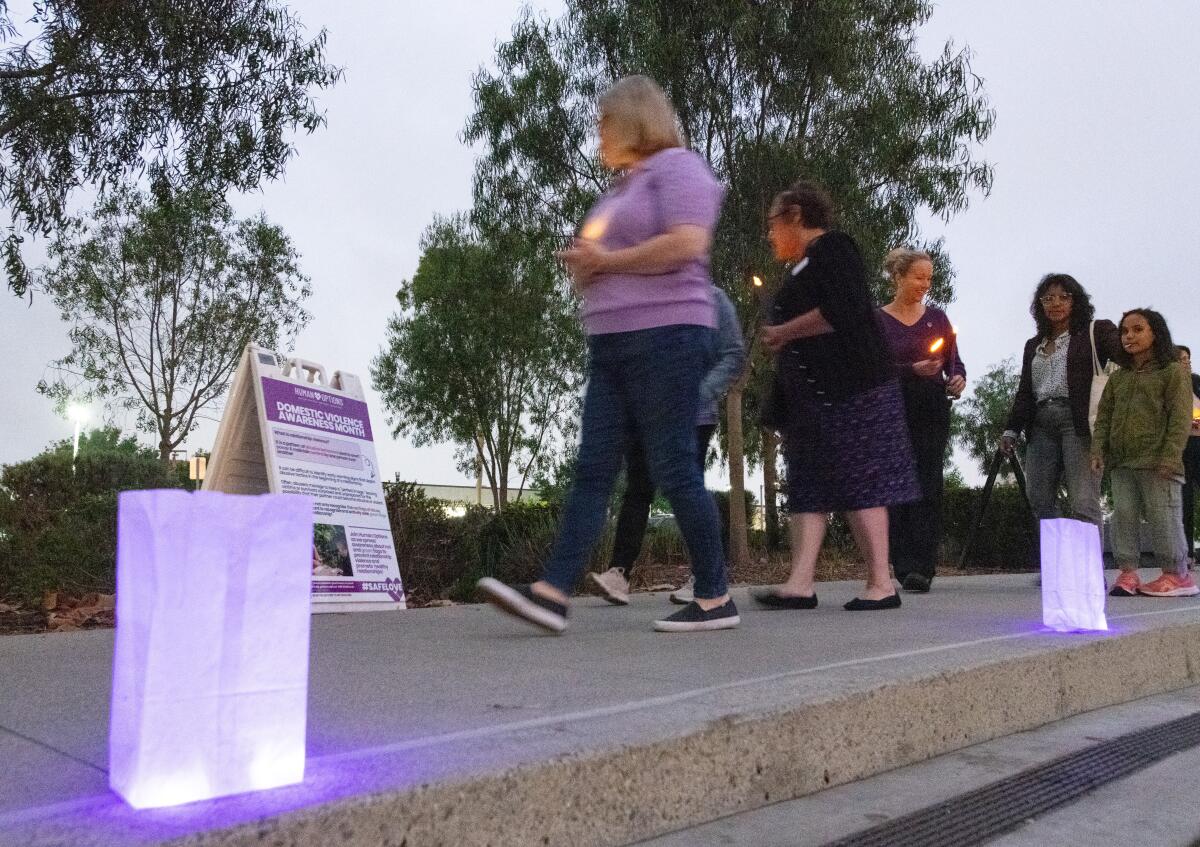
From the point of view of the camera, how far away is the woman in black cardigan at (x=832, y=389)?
4859 mm

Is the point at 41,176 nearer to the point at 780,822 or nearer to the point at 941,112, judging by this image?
the point at 780,822

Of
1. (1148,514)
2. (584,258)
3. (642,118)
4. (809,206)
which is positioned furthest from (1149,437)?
(584,258)

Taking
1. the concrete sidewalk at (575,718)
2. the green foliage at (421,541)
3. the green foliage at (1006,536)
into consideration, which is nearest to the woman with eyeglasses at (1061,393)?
the concrete sidewalk at (575,718)

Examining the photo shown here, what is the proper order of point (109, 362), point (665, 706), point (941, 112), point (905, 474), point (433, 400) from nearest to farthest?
point (665, 706)
point (905, 474)
point (941, 112)
point (109, 362)
point (433, 400)

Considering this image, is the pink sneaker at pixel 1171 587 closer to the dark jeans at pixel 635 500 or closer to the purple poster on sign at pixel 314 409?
the dark jeans at pixel 635 500

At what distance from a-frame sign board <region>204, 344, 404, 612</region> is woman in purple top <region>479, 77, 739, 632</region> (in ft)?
6.56

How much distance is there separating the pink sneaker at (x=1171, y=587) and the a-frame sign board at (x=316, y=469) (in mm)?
4562

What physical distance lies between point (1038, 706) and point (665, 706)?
1655 mm

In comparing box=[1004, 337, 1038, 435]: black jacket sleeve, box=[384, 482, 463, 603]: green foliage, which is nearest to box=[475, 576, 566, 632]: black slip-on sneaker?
box=[1004, 337, 1038, 435]: black jacket sleeve

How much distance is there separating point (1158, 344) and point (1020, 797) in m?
4.70

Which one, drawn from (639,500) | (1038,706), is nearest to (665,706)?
(1038,706)

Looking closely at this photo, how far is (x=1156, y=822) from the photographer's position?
2354 millimetres

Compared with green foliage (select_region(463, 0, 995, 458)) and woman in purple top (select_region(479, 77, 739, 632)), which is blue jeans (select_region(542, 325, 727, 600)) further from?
green foliage (select_region(463, 0, 995, 458))

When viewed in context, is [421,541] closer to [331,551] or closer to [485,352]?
[331,551]
